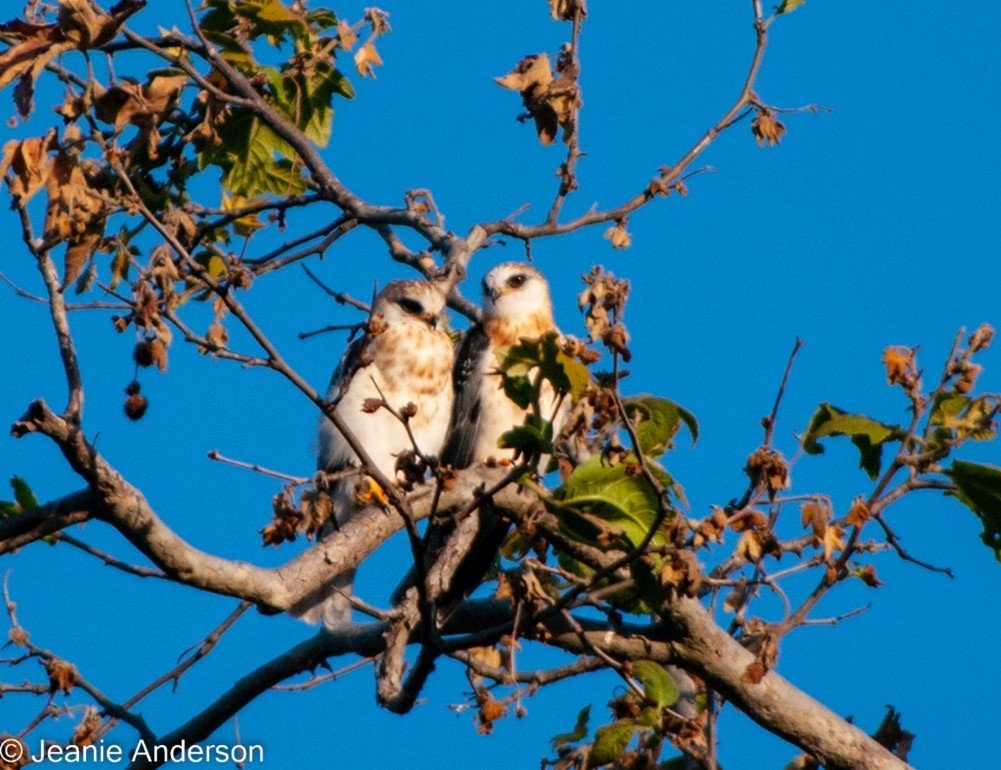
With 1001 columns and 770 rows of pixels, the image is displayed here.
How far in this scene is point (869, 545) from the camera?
11.3ft

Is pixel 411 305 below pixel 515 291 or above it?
below

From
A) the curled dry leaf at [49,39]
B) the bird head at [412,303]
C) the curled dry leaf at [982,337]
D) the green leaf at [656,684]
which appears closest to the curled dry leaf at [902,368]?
the curled dry leaf at [982,337]

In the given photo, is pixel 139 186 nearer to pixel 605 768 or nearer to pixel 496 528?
pixel 496 528

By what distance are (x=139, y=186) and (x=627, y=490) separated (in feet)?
7.18

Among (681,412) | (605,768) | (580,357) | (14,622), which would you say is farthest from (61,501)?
(605,768)

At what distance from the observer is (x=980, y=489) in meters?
3.43

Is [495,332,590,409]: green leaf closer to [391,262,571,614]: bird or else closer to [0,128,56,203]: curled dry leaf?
[0,128,56,203]: curled dry leaf

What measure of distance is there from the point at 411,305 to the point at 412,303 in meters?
0.01

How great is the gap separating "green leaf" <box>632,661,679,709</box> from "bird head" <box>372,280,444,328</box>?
317cm

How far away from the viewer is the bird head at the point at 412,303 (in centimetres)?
690

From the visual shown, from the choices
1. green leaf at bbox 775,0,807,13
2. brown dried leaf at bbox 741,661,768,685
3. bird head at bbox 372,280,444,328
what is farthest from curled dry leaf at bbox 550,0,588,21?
bird head at bbox 372,280,444,328

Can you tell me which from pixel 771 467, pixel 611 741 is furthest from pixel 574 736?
pixel 771 467

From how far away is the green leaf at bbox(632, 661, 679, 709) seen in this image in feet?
12.3

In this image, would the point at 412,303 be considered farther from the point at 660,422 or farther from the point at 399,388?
the point at 660,422
